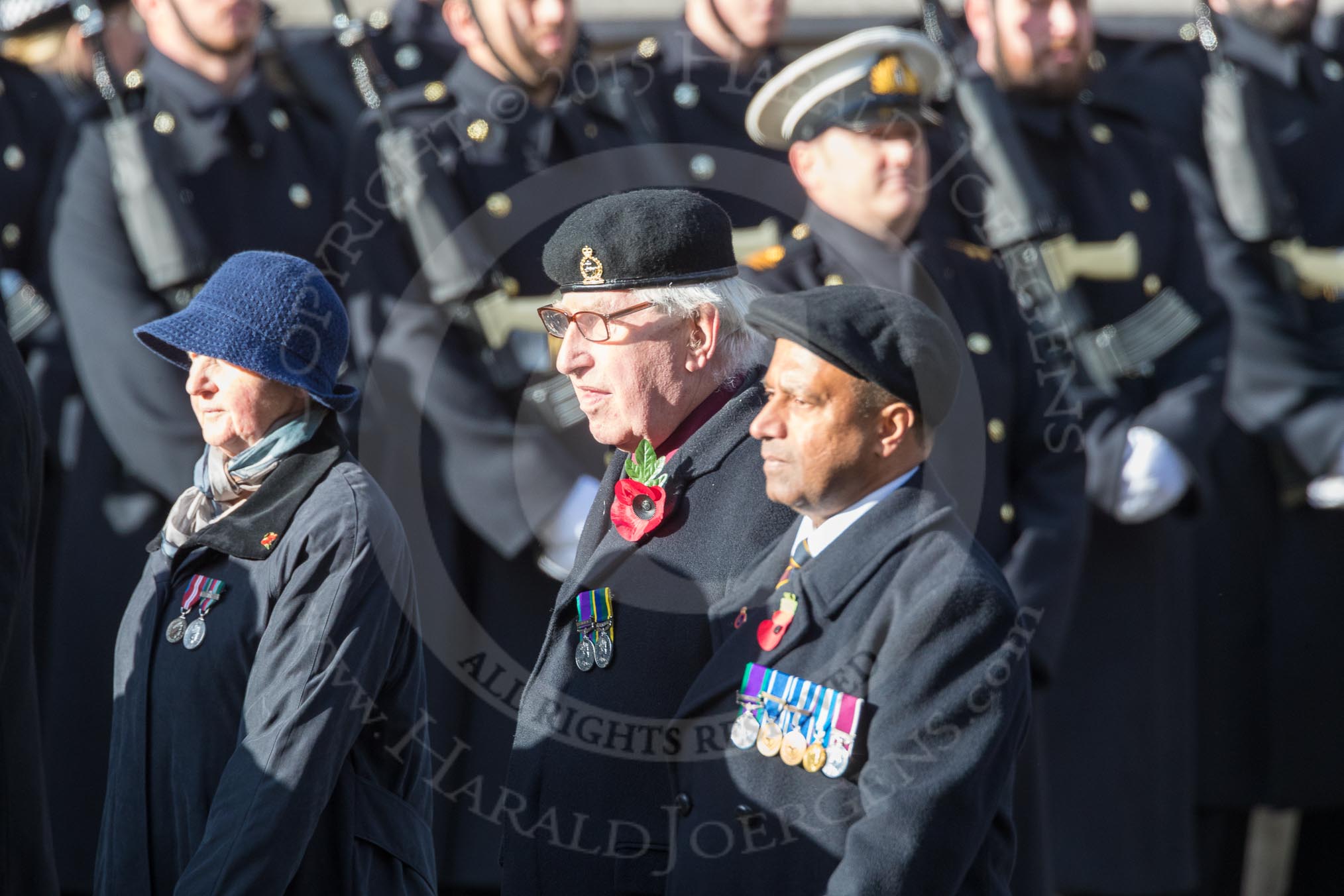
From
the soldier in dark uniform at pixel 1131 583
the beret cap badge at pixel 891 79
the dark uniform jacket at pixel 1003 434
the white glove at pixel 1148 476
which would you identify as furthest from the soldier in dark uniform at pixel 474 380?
the white glove at pixel 1148 476

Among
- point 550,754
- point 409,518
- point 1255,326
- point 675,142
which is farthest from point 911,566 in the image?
point 1255,326

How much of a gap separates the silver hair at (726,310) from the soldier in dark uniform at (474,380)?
1598mm

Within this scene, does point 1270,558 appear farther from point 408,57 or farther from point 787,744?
point 787,744

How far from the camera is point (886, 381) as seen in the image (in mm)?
2439

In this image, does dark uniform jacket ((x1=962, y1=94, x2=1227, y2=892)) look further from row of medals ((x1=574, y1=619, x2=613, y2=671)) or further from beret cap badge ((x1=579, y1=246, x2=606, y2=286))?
row of medals ((x1=574, y1=619, x2=613, y2=671))

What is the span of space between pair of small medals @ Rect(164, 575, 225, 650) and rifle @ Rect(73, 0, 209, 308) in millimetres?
1813

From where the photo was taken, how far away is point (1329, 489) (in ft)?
17.3

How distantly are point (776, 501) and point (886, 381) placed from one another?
0.32 metres

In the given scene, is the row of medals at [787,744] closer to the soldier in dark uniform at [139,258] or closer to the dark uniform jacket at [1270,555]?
the soldier in dark uniform at [139,258]

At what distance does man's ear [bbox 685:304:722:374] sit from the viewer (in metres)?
2.85

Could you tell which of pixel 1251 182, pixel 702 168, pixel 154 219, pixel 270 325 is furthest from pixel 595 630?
pixel 1251 182

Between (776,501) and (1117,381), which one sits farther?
(1117,381)

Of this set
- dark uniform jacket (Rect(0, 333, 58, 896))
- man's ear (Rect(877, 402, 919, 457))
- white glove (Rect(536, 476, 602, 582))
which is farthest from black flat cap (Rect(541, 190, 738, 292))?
white glove (Rect(536, 476, 602, 582))

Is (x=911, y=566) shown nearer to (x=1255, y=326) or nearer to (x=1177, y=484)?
(x=1177, y=484)
